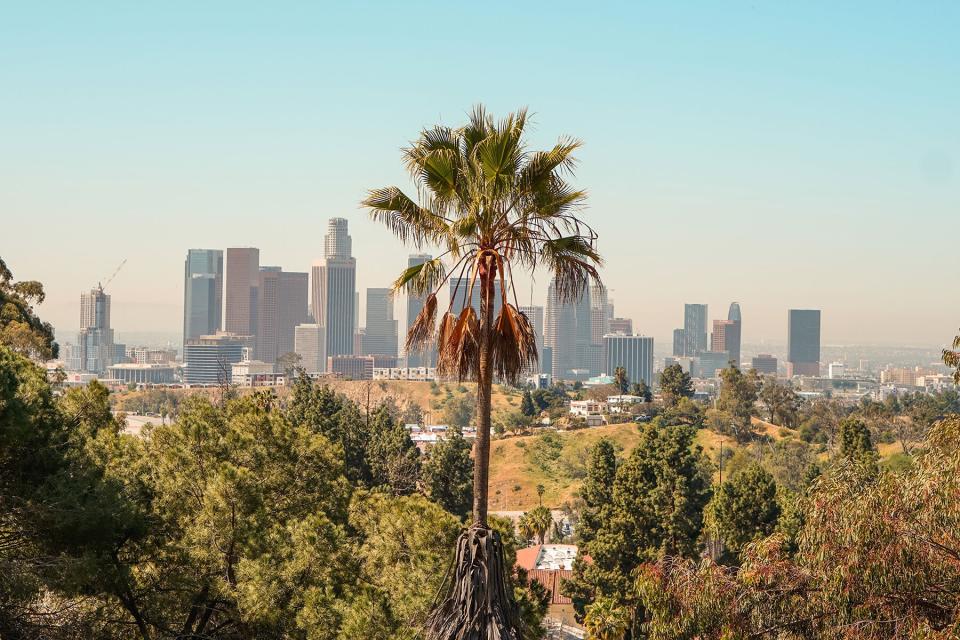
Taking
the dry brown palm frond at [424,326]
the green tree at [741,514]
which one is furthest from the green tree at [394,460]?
the dry brown palm frond at [424,326]

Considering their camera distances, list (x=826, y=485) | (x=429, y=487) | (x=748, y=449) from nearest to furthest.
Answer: (x=826, y=485) → (x=429, y=487) → (x=748, y=449)

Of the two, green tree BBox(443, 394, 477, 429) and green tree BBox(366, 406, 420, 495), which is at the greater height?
green tree BBox(366, 406, 420, 495)

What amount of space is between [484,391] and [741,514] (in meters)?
29.7

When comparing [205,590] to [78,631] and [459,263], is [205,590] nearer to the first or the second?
[78,631]

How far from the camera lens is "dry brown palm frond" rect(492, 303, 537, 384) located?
934 centimetres

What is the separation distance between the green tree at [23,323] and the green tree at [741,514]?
22636 mm

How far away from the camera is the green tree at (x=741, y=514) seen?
3688 centimetres

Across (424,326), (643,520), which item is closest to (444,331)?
(424,326)

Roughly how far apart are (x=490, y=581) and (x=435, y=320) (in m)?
2.31

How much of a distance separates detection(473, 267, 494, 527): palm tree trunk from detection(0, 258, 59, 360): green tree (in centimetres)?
2404

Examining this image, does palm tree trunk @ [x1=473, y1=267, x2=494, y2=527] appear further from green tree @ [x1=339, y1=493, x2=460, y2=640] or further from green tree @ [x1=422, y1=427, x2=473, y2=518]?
green tree @ [x1=422, y1=427, x2=473, y2=518]

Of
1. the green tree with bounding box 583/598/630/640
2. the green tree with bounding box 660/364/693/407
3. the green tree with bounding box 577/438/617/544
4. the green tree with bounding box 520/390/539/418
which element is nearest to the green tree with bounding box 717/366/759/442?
the green tree with bounding box 660/364/693/407


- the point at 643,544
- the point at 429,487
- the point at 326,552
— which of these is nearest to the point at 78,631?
the point at 326,552

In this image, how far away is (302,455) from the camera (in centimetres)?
1755
